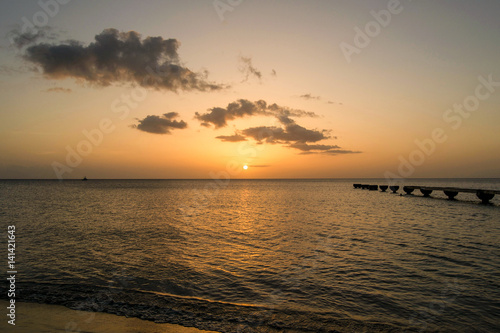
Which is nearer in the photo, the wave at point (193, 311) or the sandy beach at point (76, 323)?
the sandy beach at point (76, 323)

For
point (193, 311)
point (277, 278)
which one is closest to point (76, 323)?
point (193, 311)

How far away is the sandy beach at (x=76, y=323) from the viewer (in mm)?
6992

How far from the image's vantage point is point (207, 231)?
22828 millimetres

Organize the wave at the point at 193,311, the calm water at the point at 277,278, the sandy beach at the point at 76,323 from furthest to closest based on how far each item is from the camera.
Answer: the calm water at the point at 277,278
the wave at the point at 193,311
the sandy beach at the point at 76,323

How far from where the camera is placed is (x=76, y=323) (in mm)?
7340

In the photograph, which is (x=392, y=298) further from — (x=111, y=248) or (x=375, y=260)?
(x=111, y=248)

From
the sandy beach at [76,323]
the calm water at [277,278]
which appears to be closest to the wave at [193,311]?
the calm water at [277,278]

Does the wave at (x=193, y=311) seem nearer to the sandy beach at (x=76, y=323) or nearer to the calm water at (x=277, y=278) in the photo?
the calm water at (x=277, y=278)

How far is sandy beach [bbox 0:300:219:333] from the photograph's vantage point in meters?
6.99

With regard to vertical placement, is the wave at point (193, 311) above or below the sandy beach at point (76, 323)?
below

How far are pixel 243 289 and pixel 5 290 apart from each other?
28.1 ft

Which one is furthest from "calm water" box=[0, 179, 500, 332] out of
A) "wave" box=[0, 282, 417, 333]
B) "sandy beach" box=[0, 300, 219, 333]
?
"sandy beach" box=[0, 300, 219, 333]

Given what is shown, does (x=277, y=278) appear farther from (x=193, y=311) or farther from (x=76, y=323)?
(x=76, y=323)

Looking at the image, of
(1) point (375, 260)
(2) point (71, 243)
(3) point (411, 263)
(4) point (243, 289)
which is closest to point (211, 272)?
(4) point (243, 289)
